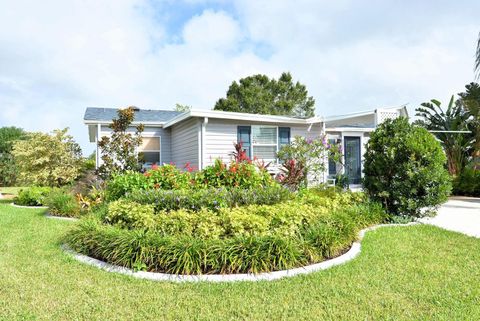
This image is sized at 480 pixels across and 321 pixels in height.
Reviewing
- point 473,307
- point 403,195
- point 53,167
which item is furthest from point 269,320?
point 53,167

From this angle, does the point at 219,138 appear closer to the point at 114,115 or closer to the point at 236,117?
the point at 236,117

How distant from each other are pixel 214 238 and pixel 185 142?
8.55 m

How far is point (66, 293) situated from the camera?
3504 millimetres

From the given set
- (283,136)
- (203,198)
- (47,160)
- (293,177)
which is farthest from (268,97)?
(203,198)

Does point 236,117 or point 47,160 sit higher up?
point 236,117

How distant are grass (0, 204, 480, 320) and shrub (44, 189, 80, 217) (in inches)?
143

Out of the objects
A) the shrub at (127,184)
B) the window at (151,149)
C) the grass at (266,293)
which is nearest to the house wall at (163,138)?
the window at (151,149)

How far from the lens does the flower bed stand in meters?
4.14

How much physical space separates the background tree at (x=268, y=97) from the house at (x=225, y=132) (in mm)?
16146

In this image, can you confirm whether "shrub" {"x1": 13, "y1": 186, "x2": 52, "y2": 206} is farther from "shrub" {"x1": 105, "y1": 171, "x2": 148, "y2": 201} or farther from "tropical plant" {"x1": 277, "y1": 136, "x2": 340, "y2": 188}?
"tropical plant" {"x1": 277, "y1": 136, "x2": 340, "y2": 188}

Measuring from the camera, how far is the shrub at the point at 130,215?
516 cm

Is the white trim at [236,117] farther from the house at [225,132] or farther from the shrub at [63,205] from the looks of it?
the shrub at [63,205]

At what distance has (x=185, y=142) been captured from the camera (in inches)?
501

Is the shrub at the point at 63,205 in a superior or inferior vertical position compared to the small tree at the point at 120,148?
inferior
